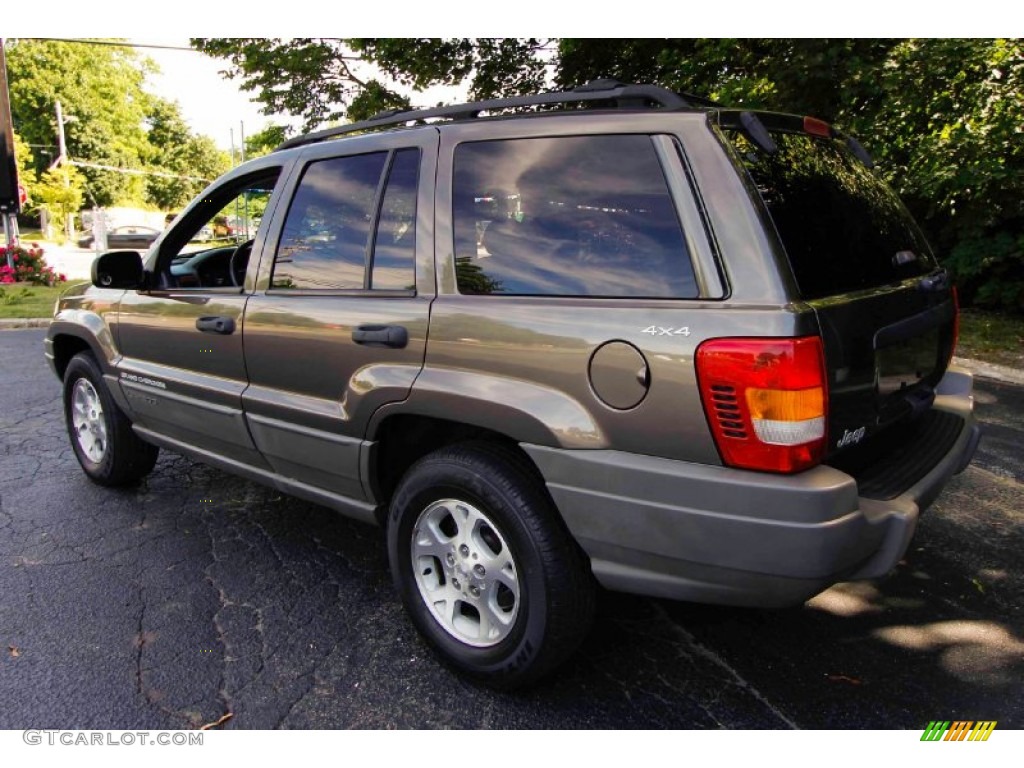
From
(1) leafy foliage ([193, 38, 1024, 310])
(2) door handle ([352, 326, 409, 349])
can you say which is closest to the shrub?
(1) leafy foliage ([193, 38, 1024, 310])

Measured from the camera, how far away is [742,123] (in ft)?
7.13

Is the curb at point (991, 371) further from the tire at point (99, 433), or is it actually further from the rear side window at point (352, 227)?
the tire at point (99, 433)

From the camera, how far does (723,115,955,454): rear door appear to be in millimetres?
2008

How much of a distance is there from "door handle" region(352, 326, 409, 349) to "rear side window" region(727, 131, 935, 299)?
123 cm

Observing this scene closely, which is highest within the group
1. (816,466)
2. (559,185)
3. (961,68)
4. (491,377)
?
(961,68)

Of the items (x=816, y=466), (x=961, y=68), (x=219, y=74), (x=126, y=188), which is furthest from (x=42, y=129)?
(x=816, y=466)

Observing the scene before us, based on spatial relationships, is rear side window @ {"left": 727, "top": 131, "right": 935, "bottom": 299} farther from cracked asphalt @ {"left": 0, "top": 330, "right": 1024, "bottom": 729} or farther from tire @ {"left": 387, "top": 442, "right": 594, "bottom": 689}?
cracked asphalt @ {"left": 0, "top": 330, "right": 1024, "bottom": 729}

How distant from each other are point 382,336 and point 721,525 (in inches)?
51.5

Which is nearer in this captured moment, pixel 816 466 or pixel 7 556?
pixel 816 466

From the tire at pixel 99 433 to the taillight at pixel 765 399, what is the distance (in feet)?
11.2

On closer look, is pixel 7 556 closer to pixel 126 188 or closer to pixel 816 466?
pixel 816 466

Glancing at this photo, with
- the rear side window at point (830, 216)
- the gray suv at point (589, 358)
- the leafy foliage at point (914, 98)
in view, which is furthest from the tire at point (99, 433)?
the leafy foliage at point (914, 98)

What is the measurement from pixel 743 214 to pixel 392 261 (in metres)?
1.27

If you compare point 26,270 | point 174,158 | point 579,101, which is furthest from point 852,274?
point 174,158
